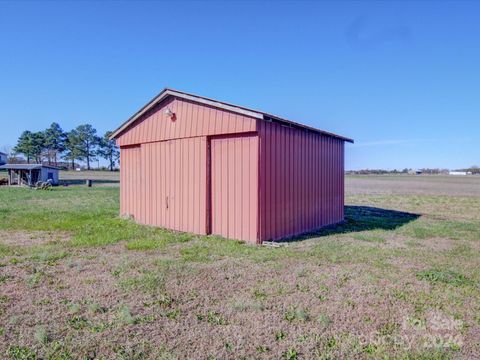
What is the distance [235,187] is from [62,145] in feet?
211

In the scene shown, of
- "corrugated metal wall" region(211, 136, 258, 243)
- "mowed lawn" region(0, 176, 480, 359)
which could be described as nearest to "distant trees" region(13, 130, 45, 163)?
"mowed lawn" region(0, 176, 480, 359)

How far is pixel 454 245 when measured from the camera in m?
7.40

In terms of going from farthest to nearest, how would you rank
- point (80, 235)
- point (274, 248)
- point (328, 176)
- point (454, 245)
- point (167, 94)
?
point (328, 176)
point (167, 94)
point (80, 235)
point (454, 245)
point (274, 248)

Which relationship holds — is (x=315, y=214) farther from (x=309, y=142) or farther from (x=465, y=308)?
(x=465, y=308)

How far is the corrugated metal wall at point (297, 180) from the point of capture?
738 centimetres

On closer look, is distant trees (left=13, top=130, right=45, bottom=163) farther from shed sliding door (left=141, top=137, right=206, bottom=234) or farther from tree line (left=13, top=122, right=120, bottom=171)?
shed sliding door (left=141, top=137, right=206, bottom=234)

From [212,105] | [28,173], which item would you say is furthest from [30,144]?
[212,105]

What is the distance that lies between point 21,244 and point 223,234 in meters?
4.54

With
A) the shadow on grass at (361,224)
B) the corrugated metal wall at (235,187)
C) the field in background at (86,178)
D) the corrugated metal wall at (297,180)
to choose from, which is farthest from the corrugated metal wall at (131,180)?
the field in background at (86,178)

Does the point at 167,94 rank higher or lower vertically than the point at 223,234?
higher

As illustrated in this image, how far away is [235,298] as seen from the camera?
4.22 metres

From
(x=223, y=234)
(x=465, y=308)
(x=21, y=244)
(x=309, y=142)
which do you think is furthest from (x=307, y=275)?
(x=21, y=244)

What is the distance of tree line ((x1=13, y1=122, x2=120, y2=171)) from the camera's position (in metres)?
56.7

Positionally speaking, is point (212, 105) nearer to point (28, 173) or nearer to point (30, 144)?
point (28, 173)
